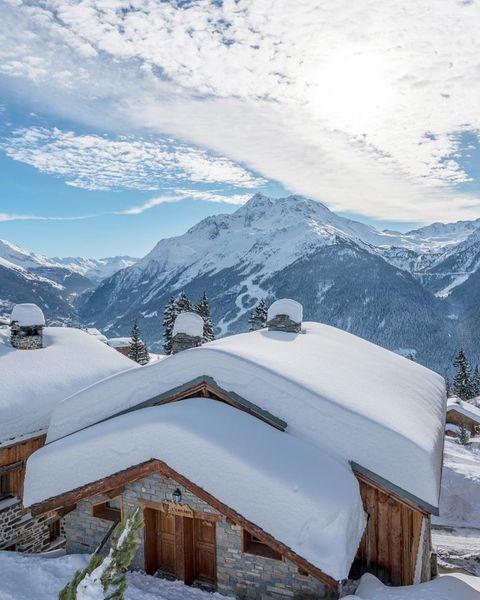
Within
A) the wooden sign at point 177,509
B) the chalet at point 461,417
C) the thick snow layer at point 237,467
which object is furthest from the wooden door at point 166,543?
the chalet at point 461,417

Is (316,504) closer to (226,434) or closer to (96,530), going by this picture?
(226,434)

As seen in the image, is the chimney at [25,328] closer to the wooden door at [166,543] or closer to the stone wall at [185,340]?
the stone wall at [185,340]

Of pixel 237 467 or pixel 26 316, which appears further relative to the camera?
pixel 26 316

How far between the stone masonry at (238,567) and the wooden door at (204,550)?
68 cm

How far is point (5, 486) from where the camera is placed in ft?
45.3

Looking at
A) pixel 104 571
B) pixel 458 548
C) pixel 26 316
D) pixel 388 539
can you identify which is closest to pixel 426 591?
pixel 388 539

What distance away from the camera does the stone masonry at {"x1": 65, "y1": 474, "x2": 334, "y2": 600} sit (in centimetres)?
921

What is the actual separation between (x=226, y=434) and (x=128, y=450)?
223cm

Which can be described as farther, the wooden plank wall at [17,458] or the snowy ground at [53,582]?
the wooden plank wall at [17,458]

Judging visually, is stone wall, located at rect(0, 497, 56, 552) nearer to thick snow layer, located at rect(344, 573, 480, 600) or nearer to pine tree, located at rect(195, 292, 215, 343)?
thick snow layer, located at rect(344, 573, 480, 600)

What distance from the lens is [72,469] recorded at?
10453 millimetres

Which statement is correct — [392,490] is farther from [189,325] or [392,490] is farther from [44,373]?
[44,373]

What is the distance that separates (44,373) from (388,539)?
39.3ft

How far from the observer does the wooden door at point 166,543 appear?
1079 cm
